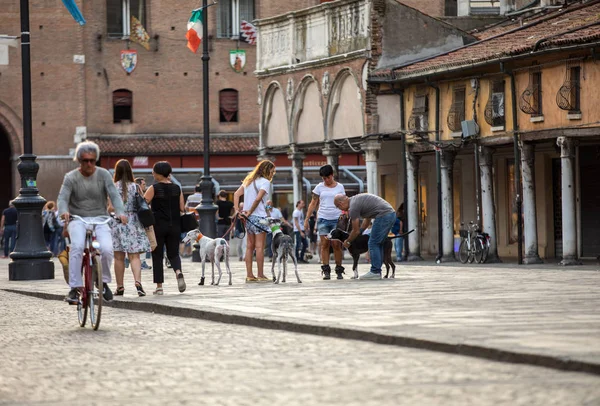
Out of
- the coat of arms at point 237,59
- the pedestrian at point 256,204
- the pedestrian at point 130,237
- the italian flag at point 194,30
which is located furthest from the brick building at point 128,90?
the pedestrian at point 130,237

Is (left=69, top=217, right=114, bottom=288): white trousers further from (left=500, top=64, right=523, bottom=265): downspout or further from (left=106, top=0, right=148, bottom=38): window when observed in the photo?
(left=106, top=0, right=148, bottom=38): window

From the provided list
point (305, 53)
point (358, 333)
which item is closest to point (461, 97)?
point (305, 53)

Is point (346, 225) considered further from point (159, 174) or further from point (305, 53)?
point (305, 53)

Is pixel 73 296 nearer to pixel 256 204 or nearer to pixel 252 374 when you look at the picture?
pixel 252 374

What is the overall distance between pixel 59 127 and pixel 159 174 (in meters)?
41.1

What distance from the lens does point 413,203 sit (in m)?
39.4

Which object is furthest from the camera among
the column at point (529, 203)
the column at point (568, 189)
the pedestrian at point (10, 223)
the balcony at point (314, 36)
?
the pedestrian at point (10, 223)

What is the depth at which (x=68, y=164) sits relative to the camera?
60344 millimetres

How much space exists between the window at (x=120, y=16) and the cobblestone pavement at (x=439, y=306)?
37.7m

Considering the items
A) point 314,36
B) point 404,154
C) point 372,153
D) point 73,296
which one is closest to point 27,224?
point 73,296

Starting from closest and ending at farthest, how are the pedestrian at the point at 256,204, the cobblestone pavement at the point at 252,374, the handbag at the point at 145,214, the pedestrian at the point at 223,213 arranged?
the cobblestone pavement at the point at 252,374, the handbag at the point at 145,214, the pedestrian at the point at 256,204, the pedestrian at the point at 223,213

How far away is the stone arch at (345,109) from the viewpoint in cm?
4116

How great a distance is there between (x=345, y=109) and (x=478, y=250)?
27.9 ft

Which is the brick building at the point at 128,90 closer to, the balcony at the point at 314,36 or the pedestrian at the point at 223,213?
the balcony at the point at 314,36
